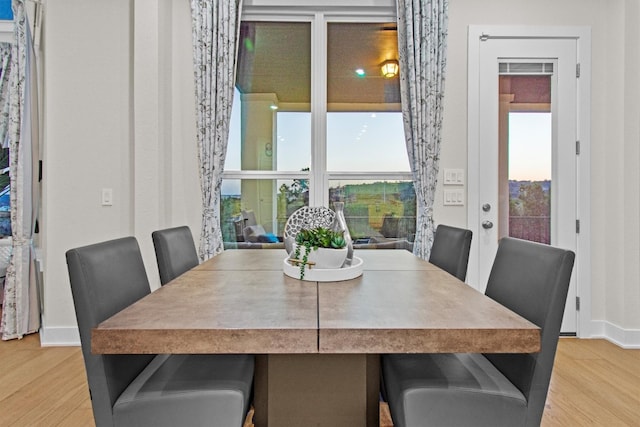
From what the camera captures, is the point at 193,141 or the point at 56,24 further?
the point at 193,141

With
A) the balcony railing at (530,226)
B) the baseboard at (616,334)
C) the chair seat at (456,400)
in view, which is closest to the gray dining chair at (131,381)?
the chair seat at (456,400)

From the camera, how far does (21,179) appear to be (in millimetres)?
3006

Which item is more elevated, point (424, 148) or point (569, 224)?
point (424, 148)

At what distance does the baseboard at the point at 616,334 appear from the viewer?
112 inches

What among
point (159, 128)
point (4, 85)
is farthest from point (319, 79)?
point (4, 85)

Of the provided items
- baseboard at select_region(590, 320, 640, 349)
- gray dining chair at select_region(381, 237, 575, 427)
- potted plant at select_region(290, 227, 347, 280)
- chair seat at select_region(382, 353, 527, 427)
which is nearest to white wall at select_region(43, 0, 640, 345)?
baseboard at select_region(590, 320, 640, 349)

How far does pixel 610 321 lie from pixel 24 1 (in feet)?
17.1

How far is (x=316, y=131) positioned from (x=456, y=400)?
2.47 meters

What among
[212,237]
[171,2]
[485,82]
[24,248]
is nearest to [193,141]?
[212,237]

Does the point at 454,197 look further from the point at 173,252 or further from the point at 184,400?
the point at 184,400

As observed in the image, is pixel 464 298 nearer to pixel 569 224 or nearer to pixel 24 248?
pixel 569 224

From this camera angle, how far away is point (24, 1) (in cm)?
293

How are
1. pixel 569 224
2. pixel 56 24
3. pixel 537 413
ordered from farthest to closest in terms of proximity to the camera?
pixel 569 224, pixel 56 24, pixel 537 413

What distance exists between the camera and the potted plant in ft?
4.79
